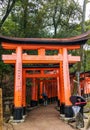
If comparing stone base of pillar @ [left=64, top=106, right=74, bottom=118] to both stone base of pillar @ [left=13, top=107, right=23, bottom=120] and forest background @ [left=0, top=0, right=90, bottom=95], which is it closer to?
stone base of pillar @ [left=13, top=107, right=23, bottom=120]

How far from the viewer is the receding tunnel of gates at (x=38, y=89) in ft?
79.9

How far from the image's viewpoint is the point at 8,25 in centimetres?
2395

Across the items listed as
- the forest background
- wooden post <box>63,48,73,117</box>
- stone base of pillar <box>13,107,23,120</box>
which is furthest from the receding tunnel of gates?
stone base of pillar <box>13,107,23,120</box>

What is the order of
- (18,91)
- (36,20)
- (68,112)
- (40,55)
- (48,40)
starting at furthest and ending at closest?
(36,20)
(40,55)
(48,40)
(18,91)
(68,112)

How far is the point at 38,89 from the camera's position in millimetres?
28328

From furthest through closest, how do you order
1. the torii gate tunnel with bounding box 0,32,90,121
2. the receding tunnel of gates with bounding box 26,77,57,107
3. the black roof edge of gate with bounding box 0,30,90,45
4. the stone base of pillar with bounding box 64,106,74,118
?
the receding tunnel of gates with bounding box 26,77,57,107, the black roof edge of gate with bounding box 0,30,90,45, the torii gate tunnel with bounding box 0,32,90,121, the stone base of pillar with bounding box 64,106,74,118

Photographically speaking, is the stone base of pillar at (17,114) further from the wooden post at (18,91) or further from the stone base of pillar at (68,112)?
the stone base of pillar at (68,112)

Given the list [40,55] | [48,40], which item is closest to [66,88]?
[40,55]

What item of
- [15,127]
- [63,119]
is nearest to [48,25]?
[63,119]

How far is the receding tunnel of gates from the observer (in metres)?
24.3

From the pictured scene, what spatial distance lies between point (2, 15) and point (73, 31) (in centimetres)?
864

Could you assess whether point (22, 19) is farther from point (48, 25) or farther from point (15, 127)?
point (15, 127)

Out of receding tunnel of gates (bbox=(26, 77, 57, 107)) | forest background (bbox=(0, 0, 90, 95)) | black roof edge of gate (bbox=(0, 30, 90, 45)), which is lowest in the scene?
receding tunnel of gates (bbox=(26, 77, 57, 107))

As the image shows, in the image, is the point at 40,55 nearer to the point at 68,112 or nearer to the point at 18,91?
the point at 18,91
